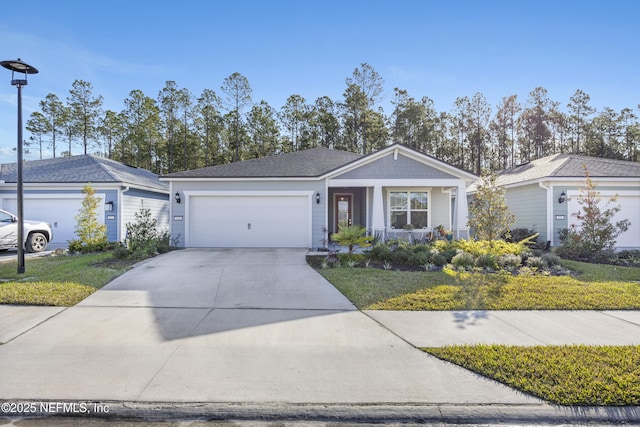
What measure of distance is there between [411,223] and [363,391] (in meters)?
11.1

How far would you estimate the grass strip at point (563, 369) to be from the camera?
9.25 feet

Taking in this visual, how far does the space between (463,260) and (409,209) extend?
5091mm

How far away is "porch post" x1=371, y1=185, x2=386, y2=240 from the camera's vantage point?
12.4 metres

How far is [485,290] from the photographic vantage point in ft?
20.9

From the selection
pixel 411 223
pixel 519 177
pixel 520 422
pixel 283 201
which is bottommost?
pixel 520 422

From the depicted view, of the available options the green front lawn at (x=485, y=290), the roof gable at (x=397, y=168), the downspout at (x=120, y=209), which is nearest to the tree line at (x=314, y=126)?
the downspout at (x=120, y=209)

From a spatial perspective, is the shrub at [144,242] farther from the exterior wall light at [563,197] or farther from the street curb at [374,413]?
the exterior wall light at [563,197]

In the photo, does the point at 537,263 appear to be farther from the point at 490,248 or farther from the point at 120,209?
the point at 120,209

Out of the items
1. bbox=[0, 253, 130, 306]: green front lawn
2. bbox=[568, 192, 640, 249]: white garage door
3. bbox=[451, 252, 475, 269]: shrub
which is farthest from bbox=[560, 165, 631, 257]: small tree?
bbox=[0, 253, 130, 306]: green front lawn

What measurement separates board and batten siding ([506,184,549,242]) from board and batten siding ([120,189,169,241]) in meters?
17.3

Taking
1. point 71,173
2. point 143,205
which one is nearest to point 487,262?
point 143,205

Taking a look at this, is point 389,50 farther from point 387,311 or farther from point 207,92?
point 207,92

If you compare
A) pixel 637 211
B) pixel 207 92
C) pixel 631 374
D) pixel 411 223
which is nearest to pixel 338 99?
pixel 207 92

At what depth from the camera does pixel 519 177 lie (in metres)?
15.3
